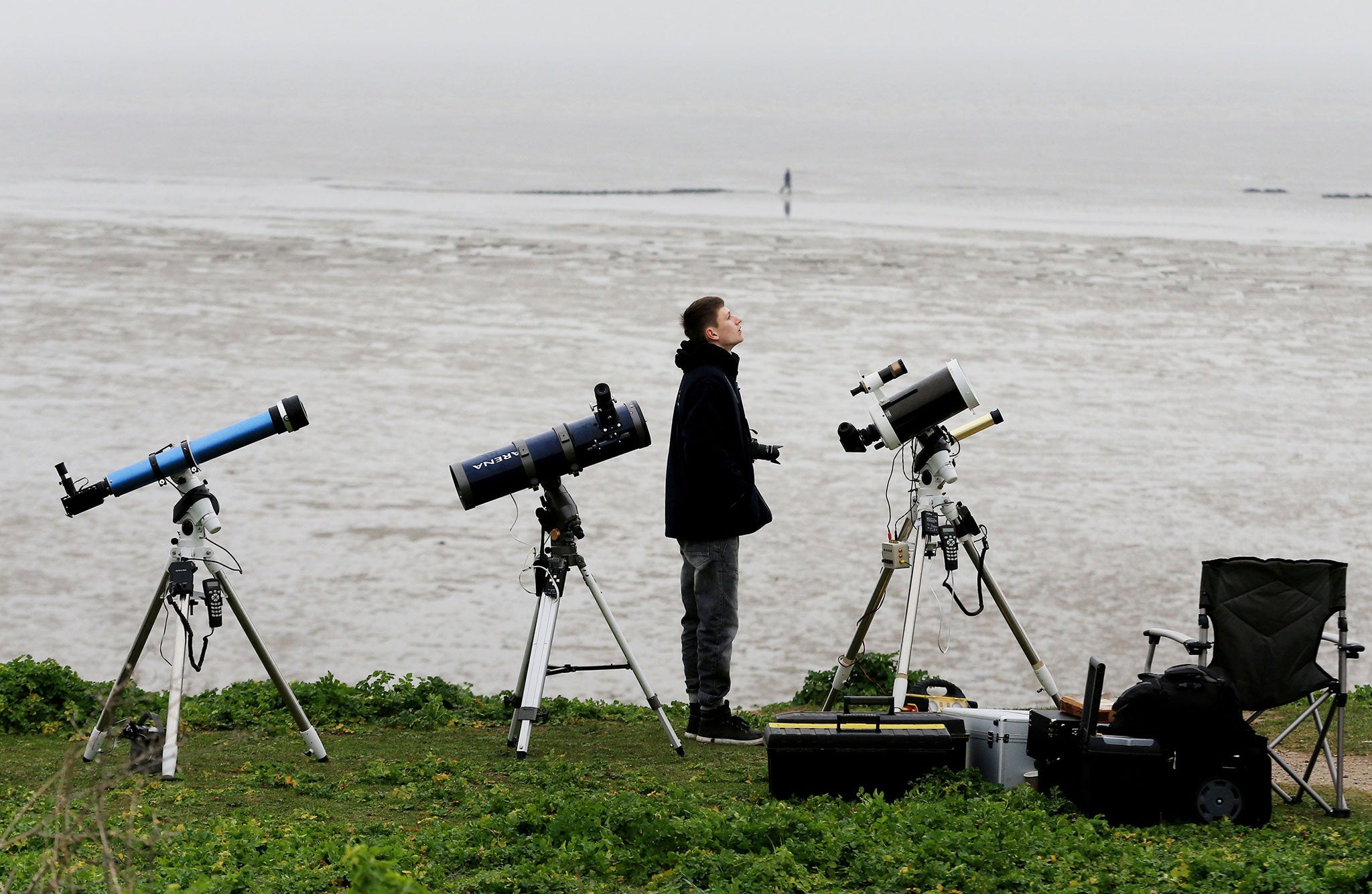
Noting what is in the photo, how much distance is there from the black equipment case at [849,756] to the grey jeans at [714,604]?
120 cm

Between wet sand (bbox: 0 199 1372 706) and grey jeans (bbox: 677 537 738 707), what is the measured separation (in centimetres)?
197

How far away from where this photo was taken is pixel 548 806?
20.7 ft

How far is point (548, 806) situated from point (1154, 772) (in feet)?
8.07

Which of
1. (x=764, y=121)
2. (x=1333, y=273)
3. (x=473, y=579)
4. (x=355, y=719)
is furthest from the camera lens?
(x=764, y=121)

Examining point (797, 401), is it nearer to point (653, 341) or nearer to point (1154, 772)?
point (653, 341)

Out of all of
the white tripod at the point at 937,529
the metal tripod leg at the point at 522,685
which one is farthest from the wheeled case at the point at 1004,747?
the metal tripod leg at the point at 522,685

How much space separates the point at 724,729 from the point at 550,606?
3.72 ft

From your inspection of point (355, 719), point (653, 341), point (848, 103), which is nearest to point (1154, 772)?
point (355, 719)

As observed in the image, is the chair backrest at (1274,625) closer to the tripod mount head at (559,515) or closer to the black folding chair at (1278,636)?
the black folding chair at (1278,636)

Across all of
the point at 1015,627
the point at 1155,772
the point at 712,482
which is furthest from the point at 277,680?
the point at 1155,772

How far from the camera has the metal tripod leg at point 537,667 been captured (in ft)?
24.7

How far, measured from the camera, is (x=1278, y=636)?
699 centimetres

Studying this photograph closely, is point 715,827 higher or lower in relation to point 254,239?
lower

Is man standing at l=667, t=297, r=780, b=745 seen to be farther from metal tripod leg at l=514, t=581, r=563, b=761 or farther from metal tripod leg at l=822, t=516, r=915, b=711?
metal tripod leg at l=514, t=581, r=563, b=761
